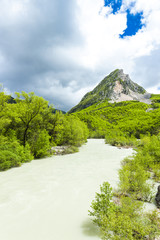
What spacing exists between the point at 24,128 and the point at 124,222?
2326 centimetres

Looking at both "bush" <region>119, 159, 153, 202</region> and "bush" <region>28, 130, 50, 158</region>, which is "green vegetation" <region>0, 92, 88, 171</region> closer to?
"bush" <region>28, 130, 50, 158</region>

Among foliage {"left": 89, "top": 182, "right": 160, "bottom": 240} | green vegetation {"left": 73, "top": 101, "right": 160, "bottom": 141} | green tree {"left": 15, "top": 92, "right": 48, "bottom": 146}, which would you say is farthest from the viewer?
green vegetation {"left": 73, "top": 101, "right": 160, "bottom": 141}

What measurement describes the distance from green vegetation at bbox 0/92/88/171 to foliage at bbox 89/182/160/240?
14169mm

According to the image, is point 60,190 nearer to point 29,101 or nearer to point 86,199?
point 86,199

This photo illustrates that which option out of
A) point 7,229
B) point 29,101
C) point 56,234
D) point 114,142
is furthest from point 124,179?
point 114,142

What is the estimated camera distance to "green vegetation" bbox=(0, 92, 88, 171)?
17.2m

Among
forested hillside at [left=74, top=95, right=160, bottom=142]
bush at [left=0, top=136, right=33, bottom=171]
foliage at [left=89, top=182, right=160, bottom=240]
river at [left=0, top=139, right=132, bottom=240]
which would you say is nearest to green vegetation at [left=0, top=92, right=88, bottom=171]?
bush at [left=0, top=136, right=33, bottom=171]

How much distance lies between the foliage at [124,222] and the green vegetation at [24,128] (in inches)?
558

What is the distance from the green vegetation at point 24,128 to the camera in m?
17.2

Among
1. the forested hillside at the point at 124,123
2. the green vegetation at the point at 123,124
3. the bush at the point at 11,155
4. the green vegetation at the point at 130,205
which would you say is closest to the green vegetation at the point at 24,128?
the bush at the point at 11,155

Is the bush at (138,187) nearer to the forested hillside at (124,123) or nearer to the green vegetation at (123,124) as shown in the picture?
the green vegetation at (123,124)

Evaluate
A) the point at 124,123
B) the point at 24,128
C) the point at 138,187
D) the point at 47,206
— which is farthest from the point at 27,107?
the point at 124,123

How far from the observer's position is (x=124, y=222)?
4.39 metres

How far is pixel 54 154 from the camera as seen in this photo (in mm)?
25844
